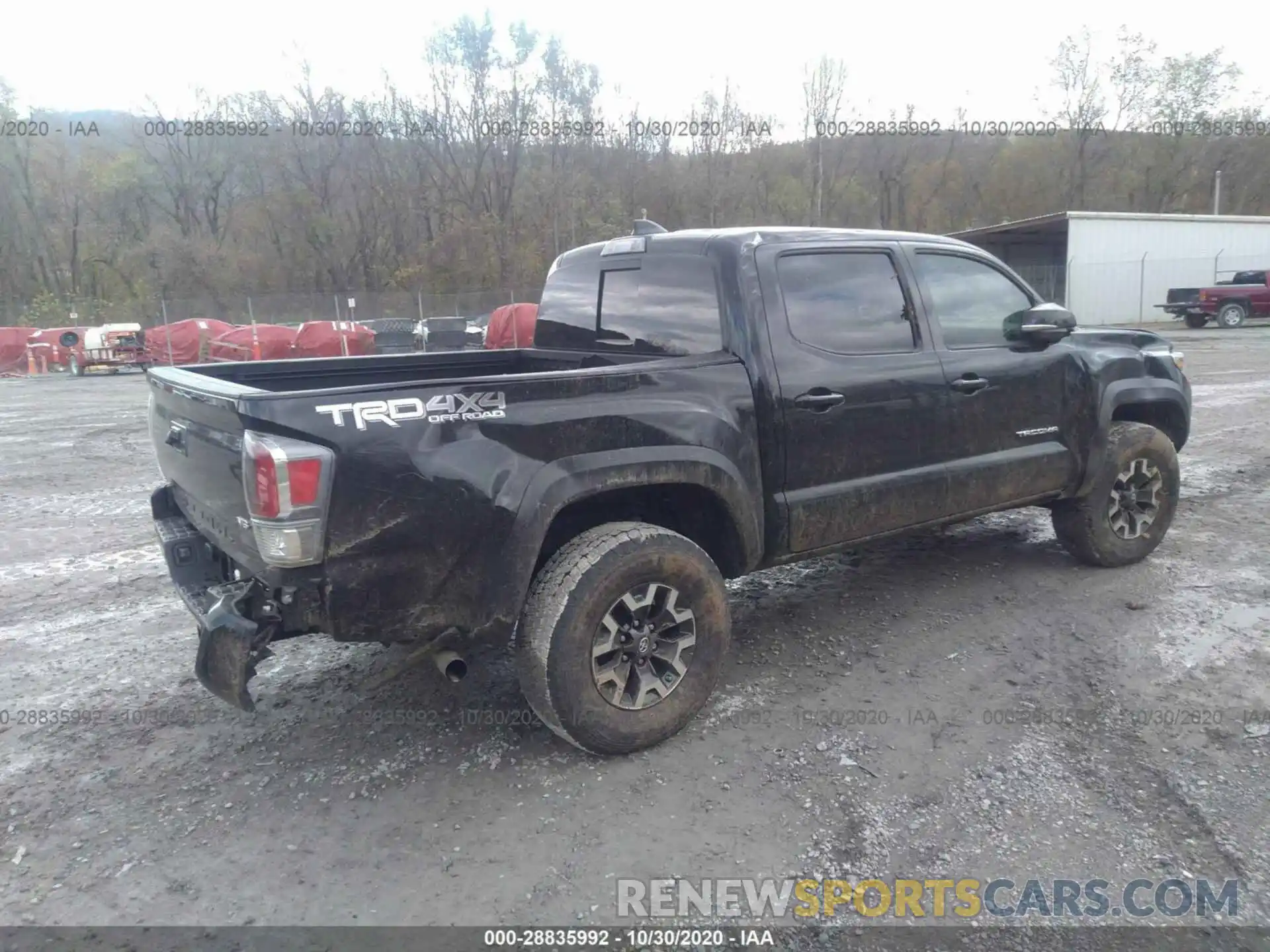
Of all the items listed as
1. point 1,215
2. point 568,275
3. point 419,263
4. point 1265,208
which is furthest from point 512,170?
point 568,275

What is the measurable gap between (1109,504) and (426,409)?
401cm

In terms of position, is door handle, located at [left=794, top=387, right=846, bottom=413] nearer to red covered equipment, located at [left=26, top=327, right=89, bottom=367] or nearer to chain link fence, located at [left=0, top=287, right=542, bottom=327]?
red covered equipment, located at [left=26, top=327, right=89, bottom=367]

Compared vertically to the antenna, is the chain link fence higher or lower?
lower

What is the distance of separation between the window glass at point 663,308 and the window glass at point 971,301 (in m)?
1.24

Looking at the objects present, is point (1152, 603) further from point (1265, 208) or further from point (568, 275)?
point (1265, 208)

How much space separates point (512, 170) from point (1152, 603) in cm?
5149

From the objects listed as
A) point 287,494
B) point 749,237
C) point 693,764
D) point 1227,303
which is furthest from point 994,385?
point 1227,303

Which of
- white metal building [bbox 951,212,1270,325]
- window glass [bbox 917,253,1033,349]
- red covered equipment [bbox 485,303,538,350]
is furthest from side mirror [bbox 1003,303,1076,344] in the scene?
white metal building [bbox 951,212,1270,325]

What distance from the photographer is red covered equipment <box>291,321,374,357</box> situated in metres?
24.4

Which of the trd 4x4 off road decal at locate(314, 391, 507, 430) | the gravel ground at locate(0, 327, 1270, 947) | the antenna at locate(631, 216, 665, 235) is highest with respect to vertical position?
the antenna at locate(631, 216, 665, 235)

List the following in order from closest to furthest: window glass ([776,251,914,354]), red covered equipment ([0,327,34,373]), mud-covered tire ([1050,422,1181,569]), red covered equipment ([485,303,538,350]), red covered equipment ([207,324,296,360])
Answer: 1. window glass ([776,251,914,354])
2. mud-covered tire ([1050,422,1181,569])
3. red covered equipment ([485,303,538,350])
4. red covered equipment ([207,324,296,360])
5. red covered equipment ([0,327,34,373])

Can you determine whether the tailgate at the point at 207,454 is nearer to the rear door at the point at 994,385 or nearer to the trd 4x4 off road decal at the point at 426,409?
the trd 4x4 off road decal at the point at 426,409

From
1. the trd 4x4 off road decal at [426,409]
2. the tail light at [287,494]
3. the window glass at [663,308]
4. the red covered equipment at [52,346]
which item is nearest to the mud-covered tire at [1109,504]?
the window glass at [663,308]

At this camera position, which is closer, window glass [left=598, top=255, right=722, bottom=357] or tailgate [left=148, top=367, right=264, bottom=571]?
tailgate [left=148, top=367, right=264, bottom=571]
